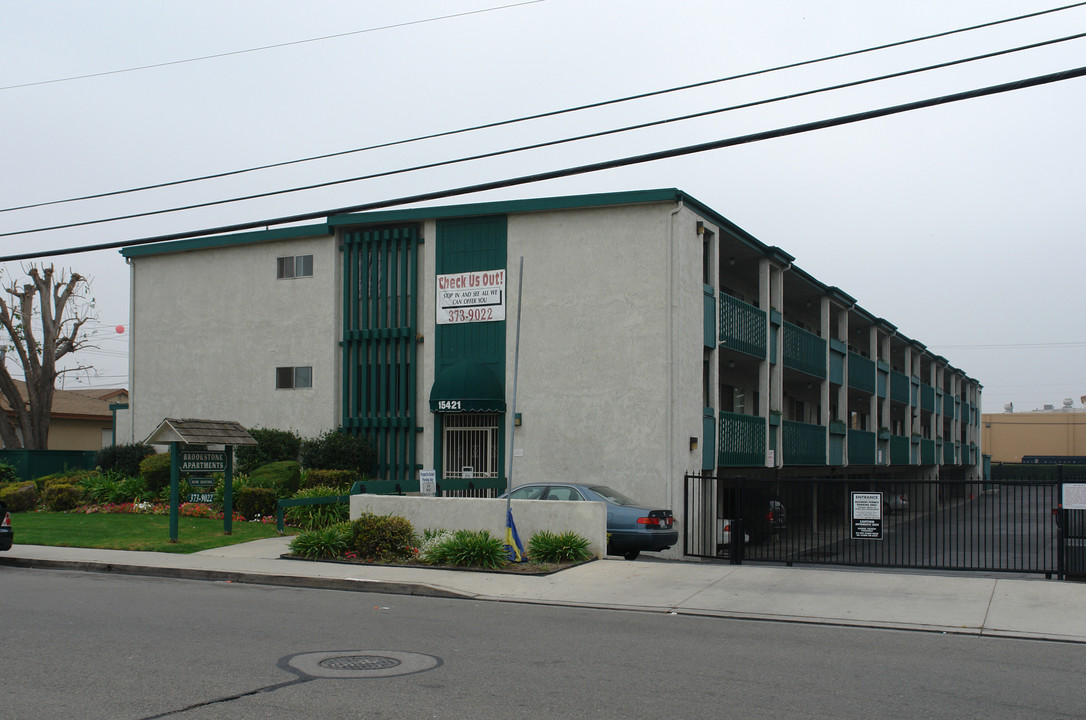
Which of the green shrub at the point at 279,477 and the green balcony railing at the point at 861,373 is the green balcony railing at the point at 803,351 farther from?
the green shrub at the point at 279,477

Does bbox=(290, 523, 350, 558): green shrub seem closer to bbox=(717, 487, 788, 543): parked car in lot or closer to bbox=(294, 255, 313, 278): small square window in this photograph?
bbox=(717, 487, 788, 543): parked car in lot

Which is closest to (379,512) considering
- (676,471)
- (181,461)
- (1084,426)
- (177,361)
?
(181,461)

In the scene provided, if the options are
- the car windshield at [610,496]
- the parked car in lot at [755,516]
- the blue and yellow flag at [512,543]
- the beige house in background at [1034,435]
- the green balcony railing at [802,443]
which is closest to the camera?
the blue and yellow flag at [512,543]

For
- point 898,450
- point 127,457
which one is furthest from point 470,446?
point 898,450

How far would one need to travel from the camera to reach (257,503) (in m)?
23.2

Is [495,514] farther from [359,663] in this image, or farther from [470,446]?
[359,663]

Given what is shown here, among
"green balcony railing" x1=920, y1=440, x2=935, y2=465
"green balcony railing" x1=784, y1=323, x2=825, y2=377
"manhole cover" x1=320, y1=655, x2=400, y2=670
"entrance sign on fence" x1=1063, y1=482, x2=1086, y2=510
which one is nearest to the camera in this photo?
"manhole cover" x1=320, y1=655, x2=400, y2=670

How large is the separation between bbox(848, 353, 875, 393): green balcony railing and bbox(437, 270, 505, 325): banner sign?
17.9 metres

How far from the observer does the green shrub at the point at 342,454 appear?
25688 mm

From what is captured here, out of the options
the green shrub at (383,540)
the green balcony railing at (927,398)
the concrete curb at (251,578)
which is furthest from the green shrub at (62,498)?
the green balcony railing at (927,398)

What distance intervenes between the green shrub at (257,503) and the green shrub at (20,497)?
709 centimetres

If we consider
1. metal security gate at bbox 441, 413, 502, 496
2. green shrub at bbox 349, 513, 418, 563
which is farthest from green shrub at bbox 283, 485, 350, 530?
metal security gate at bbox 441, 413, 502, 496

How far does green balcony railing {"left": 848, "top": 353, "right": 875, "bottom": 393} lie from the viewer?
123 feet

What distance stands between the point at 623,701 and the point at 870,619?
5593 millimetres
